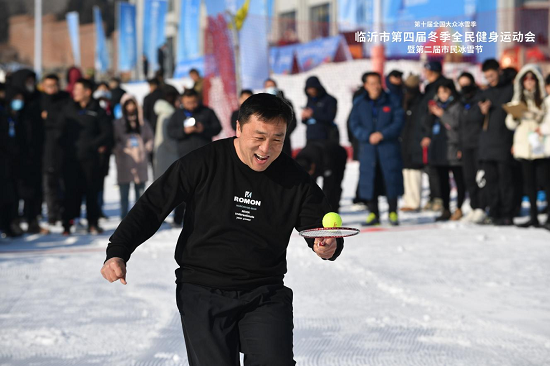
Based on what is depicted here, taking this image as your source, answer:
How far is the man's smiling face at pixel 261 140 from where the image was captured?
3.22 m

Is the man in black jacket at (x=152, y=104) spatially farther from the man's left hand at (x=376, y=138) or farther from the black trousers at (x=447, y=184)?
the black trousers at (x=447, y=184)

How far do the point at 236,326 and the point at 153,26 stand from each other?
32.3 m

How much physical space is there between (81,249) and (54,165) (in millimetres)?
1947

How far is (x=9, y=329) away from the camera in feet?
18.4

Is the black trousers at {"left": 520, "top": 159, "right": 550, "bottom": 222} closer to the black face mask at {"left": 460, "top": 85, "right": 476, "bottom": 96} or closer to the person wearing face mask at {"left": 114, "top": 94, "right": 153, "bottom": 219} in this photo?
the black face mask at {"left": 460, "top": 85, "right": 476, "bottom": 96}

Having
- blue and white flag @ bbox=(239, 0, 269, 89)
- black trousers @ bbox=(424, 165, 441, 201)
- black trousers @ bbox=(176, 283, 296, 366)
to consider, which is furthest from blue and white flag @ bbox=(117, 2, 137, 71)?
black trousers @ bbox=(176, 283, 296, 366)

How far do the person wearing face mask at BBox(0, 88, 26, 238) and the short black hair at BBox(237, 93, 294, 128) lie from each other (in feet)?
23.1

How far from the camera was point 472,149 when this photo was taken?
1092 centimetres

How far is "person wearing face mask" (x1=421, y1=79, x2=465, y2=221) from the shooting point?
1119 cm

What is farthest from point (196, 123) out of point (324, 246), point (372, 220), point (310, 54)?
point (310, 54)

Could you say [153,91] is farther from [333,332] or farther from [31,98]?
[333,332]

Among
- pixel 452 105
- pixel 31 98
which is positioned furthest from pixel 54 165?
pixel 452 105

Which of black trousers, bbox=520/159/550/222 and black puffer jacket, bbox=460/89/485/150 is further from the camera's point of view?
black puffer jacket, bbox=460/89/485/150

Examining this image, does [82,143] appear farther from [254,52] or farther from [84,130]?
[254,52]
